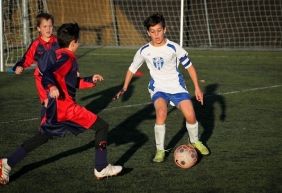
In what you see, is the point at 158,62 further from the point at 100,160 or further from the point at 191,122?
the point at 100,160

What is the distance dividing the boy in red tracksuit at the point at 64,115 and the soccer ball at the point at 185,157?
0.65m

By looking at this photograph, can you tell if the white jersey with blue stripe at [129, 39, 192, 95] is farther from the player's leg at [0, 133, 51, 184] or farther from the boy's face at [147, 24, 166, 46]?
the player's leg at [0, 133, 51, 184]

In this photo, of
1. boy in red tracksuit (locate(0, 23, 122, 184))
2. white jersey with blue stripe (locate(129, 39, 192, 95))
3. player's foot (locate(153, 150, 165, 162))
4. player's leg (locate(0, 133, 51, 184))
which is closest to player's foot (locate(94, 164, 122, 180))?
boy in red tracksuit (locate(0, 23, 122, 184))

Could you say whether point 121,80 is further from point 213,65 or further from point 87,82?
point 87,82

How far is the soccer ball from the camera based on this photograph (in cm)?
546

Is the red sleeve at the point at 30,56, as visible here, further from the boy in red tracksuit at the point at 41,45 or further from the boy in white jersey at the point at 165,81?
the boy in white jersey at the point at 165,81

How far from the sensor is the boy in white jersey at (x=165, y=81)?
5895mm

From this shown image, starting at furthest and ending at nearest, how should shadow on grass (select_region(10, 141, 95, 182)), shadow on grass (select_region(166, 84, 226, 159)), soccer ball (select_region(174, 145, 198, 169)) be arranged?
shadow on grass (select_region(166, 84, 226, 159)) → soccer ball (select_region(174, 145, 198, 169)) → shadow on grass (select_region(10, 141, 95, 182))

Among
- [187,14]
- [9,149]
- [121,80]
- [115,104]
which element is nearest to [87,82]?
[9,149]

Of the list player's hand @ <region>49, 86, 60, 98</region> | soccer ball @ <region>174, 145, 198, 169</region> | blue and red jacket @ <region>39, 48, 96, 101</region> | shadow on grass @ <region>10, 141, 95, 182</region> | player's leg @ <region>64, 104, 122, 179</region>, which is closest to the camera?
player's hand @ <region>49, 86, 60, 98</region>

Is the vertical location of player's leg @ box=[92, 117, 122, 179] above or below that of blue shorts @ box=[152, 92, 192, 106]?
below

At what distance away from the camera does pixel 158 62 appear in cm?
600

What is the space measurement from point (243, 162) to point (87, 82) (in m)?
1.79

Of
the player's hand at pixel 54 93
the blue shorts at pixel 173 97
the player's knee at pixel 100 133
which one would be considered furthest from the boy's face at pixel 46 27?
the player's hand at pixel 54 93
